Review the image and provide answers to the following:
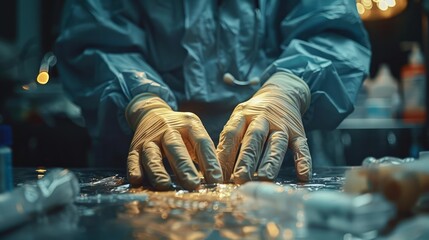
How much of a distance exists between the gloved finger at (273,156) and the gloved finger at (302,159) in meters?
0.04

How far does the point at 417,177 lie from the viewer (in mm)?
651

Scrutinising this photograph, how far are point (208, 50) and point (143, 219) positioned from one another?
840 mm

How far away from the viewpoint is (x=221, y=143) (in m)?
1.15

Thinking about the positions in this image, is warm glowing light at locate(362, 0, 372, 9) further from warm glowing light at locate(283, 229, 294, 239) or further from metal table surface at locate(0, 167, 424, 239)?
warm glowing light at locate(283, 229, 294, 239)

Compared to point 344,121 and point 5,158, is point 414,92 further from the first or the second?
point 5,158

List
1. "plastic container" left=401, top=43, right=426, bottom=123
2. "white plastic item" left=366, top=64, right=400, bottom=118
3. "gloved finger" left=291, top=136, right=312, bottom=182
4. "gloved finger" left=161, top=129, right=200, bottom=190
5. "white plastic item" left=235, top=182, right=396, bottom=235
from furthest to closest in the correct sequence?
1. "white plastic item" left=366, top=64, right=400, bottom=118
2. "plastic container" left=401, top=43, right=426, bottom=123
3. "gloved finger" left=291, top=136, right=312, bottom=182
4. "gloved finger" left=161, top=129, right=200, bottom=190
5. "white plastic item" left=235, top=182, right=396, bottom=235

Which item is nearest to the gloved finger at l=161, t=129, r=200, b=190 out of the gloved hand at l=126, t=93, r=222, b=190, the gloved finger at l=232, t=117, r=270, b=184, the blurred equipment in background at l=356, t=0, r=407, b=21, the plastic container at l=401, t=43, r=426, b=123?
the gloved hand at l=126, t=93, r=222, b=190

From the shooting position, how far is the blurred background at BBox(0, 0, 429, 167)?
2551 mm

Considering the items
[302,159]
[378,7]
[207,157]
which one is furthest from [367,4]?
[207,157]

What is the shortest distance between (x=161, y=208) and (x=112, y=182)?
34 centimetres

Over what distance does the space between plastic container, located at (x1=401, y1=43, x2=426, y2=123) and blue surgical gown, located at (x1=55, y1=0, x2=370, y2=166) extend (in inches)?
58.3

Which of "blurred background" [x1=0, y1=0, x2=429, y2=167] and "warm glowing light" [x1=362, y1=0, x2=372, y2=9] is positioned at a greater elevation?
"warm glowing light" [x1=362, y1=0, x2=372, y2=9]

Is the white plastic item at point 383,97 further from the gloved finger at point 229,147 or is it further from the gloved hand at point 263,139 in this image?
the gloved finger at point 229,147

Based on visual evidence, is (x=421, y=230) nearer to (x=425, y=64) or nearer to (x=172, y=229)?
(x=172, y=229)
